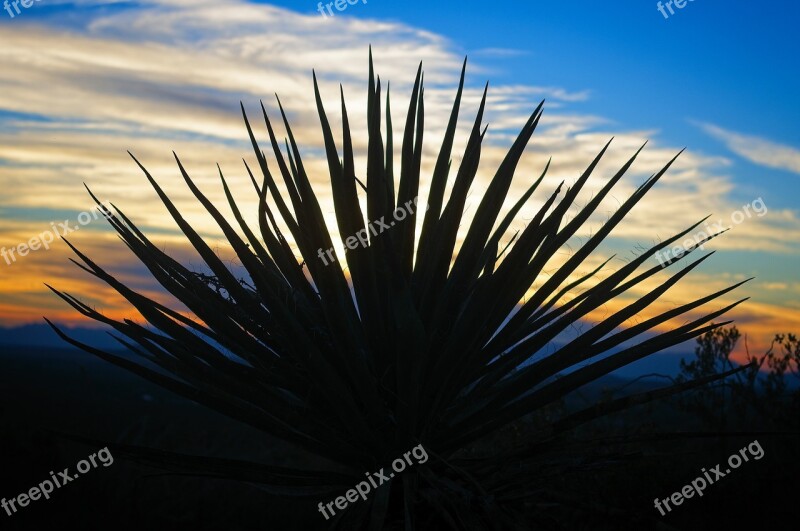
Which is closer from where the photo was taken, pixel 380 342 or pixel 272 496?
pixel 380 342

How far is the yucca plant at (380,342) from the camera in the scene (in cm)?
293

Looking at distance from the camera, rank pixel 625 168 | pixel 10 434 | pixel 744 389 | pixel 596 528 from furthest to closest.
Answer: pixel 744 389 → pixel 10 434 → pixel 596 528 → pixel 625 168

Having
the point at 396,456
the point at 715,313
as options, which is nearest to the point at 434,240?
the point at 396,456

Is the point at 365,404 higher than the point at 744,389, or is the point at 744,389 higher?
the point at 365,404

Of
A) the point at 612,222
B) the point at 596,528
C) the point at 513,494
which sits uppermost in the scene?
the point at 612,222

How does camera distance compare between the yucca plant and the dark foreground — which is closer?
the yucca plant

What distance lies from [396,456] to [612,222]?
1.42m

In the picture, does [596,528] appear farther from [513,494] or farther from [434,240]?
[434,240]

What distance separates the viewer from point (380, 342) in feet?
10.5

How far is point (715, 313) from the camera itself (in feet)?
10.6

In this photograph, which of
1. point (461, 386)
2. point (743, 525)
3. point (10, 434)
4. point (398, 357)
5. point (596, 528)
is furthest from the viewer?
point (10, 434)

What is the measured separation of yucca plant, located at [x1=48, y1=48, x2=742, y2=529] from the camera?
2.93 metres

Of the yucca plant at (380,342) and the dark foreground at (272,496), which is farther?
the dark foreground at (272,496)

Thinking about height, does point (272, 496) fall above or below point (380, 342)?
below
